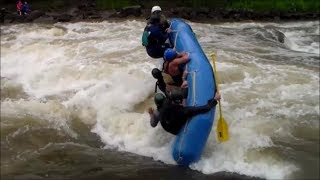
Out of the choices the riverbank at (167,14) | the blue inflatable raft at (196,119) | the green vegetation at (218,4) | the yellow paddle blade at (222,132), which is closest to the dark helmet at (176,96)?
the blue inflatable raft at (196,119)

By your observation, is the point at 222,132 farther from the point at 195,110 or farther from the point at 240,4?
the point at 240,4

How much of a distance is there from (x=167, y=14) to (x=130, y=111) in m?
9.88

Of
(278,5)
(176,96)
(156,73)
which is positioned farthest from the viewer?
(278,5)

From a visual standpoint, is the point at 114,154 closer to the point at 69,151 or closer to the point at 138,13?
the point at 69,151

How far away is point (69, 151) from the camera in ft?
21.8

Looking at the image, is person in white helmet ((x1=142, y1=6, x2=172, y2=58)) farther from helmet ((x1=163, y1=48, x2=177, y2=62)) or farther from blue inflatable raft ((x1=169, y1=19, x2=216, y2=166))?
helmet ((x1=163, y1=48, x2=177, y2=62))

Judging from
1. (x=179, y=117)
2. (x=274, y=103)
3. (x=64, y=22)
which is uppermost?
(x=179, y=117)

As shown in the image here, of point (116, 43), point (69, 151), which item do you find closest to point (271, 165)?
point (69, 151)

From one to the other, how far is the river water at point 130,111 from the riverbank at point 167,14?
357 centimetres

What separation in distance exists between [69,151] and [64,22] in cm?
1016

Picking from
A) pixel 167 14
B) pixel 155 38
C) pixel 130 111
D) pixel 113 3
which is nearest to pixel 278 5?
pixel 167 14

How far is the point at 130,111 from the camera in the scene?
8039 mm

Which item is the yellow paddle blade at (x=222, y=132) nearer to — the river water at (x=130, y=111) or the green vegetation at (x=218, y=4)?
the river water at (x=130, y=111)

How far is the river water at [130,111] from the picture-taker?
19.9 feet
